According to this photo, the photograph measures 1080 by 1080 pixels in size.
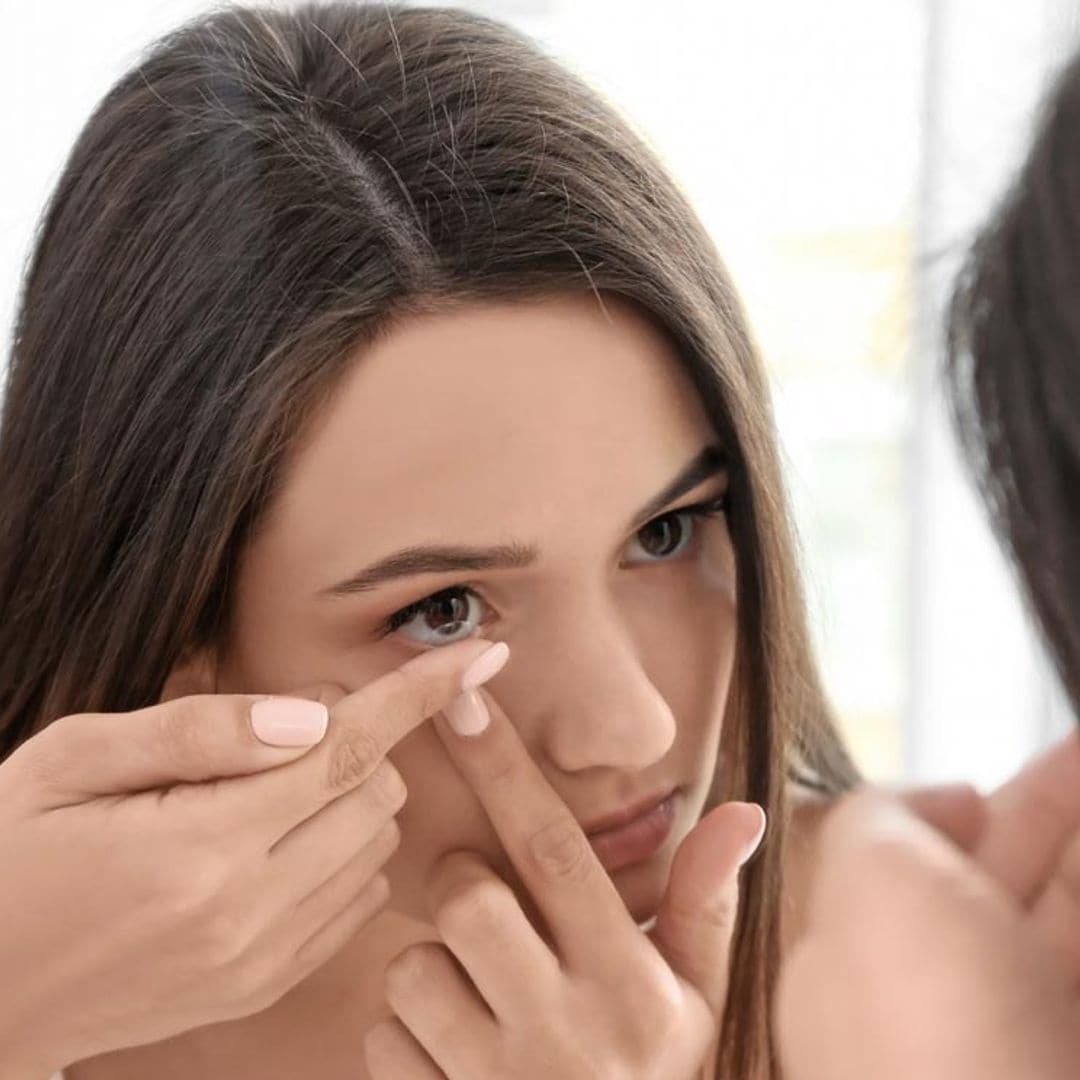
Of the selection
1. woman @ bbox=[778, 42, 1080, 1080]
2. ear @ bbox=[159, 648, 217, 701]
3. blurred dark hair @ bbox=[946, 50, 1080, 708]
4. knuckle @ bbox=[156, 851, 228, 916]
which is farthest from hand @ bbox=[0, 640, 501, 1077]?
blurred dark hair @ bbox=[946, 50, 1080, 708]

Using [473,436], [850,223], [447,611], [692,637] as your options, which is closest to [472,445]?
[473,436]

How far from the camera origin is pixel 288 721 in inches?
32.0

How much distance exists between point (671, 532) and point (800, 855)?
1.12ft

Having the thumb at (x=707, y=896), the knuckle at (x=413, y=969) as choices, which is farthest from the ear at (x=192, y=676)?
the thumb at (x=707, y=896)

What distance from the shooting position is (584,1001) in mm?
870

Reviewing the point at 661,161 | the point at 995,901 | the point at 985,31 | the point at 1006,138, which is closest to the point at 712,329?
the point at 661,161

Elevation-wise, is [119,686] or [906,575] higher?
[119,686]

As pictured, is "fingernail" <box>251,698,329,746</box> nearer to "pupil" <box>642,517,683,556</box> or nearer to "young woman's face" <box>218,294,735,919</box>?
"young woman's face" <box>218,294,735,919</box>

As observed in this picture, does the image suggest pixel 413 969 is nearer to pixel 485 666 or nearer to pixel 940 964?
pixel 485 666

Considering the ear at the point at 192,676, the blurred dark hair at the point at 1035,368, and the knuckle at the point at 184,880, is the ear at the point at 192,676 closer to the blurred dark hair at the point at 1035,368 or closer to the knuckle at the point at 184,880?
the knuckle at the point at 184,880

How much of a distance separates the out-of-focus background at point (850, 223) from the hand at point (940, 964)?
0.96m

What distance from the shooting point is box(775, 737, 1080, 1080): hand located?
23.6 inches

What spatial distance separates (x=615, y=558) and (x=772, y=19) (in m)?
1.34

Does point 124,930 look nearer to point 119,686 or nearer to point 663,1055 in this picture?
point 119,686
